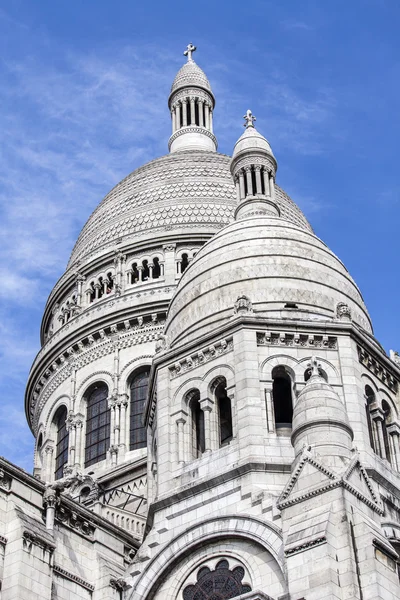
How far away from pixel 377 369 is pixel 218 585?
974 cm

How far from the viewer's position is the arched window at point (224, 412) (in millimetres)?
36219

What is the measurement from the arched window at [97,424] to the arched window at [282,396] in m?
16.3

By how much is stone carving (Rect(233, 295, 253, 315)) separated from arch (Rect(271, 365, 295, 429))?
219 centimetres

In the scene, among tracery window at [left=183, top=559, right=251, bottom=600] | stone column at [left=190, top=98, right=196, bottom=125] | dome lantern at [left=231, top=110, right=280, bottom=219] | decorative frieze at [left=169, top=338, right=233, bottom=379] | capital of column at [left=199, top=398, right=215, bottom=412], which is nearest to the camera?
tracery window at [left=183, top=559, right=251, bottom=600]

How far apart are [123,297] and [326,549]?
28.1 meters

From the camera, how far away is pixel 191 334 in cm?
3875

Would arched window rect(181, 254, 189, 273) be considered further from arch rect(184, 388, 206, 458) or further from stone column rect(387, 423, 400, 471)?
stone column rect(387, 423, 400, 471)

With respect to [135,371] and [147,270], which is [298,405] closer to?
[135,371]

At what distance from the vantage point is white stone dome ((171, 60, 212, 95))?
245 ft

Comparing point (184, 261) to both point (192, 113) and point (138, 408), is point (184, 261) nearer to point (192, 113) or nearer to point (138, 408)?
point (138, 408)

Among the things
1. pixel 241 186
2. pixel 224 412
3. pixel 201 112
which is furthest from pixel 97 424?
pixel 201 112

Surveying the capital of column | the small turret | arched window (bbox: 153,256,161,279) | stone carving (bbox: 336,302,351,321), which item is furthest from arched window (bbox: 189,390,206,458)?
arched window (bbox: 153,256,161,279)

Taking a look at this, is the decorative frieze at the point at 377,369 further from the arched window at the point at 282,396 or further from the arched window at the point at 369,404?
the arched window at the point at 282,396

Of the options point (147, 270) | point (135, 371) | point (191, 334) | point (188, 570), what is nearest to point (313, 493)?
point (188, 570)
